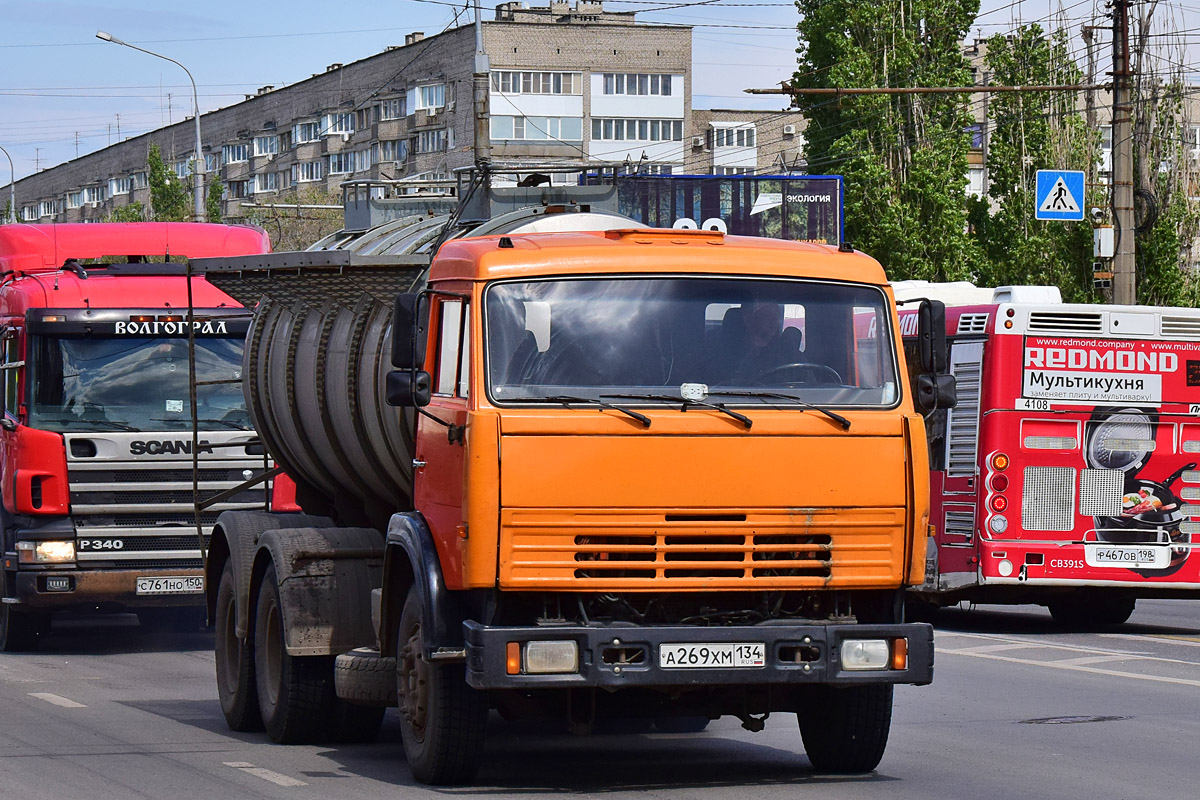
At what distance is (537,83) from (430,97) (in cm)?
456

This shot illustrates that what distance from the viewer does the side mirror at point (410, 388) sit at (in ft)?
29.0

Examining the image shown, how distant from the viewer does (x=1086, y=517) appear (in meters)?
17.0

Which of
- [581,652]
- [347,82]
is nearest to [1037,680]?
[581,652]

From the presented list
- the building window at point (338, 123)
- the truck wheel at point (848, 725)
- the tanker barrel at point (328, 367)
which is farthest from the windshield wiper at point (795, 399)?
the building window at point (338, 123)

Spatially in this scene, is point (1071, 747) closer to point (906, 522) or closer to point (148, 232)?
point (906, 522)

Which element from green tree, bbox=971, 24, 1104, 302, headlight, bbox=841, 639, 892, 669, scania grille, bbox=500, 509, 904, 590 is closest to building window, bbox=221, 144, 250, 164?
green tree, bbox=971, 24, 1104, 302

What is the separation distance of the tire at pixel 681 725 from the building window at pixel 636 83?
72.9 meters

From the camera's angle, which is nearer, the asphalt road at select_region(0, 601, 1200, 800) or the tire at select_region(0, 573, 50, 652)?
the asphalt road at select_region(0, 601, 1200, 800)

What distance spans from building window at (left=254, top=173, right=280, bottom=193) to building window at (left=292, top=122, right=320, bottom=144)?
3.01 metres

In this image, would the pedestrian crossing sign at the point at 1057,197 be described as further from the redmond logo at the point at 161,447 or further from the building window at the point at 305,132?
the building window at the point at 305,132

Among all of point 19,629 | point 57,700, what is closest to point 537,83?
point 19,629

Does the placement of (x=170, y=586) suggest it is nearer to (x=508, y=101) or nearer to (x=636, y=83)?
(x=508, y=101)

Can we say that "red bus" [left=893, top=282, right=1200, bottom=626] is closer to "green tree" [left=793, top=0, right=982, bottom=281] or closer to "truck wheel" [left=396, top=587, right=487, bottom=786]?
"truck wheel" [left=396, top=587, right=487, bottom=786]

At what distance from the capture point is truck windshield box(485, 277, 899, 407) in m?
8.41
